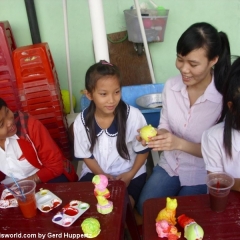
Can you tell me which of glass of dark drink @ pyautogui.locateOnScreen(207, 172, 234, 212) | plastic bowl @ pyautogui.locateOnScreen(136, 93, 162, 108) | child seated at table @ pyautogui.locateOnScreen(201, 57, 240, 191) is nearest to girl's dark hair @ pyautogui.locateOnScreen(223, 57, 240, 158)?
child seated at table @ pyautogui.locateOnScreen(201, 57, 240, 191)

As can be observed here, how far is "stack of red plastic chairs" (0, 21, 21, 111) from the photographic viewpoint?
2.46 m

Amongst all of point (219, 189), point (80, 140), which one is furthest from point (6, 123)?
point (219, 189)

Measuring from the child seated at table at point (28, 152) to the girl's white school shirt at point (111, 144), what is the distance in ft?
0.53

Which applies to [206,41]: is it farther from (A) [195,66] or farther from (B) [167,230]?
(B) [167,230]

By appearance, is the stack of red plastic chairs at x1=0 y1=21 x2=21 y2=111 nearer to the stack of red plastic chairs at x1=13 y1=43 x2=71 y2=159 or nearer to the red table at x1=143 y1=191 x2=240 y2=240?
the stack of red plastic chairs at x1=13 y1=43 x2=71 y2=159

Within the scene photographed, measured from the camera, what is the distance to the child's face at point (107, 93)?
1.58 meters

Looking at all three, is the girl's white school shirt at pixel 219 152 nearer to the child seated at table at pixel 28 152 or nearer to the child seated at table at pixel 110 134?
the child seated at table at pixel 110 134

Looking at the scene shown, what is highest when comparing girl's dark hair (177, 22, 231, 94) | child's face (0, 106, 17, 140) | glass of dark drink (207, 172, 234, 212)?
girl's dark hair (177, 22, 231, 94)

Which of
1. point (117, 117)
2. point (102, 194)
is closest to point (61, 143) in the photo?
point (117, 117)

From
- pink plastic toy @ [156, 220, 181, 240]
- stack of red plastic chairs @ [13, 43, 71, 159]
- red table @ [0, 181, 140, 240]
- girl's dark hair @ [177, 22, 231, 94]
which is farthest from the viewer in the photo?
stack of red plastic chairs @ [13, 43, 71, 159]

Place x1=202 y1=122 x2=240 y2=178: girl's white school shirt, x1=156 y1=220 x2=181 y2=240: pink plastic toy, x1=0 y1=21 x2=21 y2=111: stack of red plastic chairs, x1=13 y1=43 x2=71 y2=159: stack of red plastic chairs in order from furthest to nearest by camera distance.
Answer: x1=0 y1=21 x2=21 y2=111: stack of red plastic chairs → x1=13 y1=43 x2=71 y2=159: stack of red plastic chairs → x1=202 y1=122 x2=240 y2=178: girl's white school shirt → x1=156 y1=220 x2=181 y2=240: pink plastic toy

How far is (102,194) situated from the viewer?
117 cm

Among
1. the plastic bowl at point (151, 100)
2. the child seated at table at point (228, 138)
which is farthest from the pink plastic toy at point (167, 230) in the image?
the plastic bowl at point (151, 100)

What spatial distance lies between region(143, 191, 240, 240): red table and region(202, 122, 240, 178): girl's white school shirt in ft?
0.48
